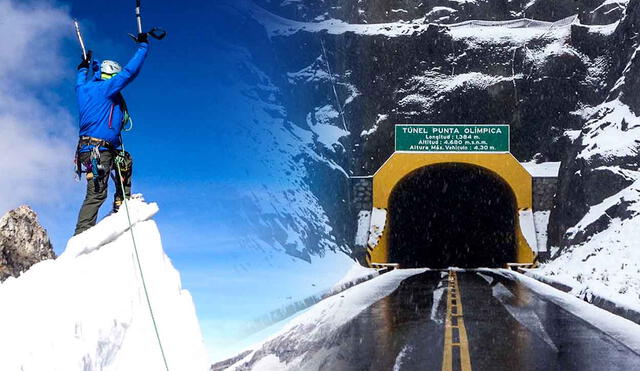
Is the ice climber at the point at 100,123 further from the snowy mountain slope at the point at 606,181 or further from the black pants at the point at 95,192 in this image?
the snowy mountain slope at the point at 606,181

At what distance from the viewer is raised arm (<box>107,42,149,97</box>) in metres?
7.37

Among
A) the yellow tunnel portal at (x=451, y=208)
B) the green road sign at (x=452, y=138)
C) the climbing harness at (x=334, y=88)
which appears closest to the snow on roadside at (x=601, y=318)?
the yellow tunnel portal at (x=451, y=208)

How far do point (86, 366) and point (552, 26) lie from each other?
3370 cm

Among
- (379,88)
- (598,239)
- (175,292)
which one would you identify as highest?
(379,88)

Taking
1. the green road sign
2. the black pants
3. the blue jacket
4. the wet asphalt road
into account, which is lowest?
the wet asphalt road

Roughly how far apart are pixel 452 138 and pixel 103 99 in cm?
2418

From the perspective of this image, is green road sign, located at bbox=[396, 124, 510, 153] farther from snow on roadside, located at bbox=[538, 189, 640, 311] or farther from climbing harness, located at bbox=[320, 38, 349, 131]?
snow on roadside, located at bbox=[538, 189, 640, 311]

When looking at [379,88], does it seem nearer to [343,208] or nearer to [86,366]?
[343,208]

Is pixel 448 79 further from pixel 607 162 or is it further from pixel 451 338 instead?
pixel 451 338

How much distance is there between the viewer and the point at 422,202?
1321 inches

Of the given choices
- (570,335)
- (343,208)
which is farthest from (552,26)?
(570,335)

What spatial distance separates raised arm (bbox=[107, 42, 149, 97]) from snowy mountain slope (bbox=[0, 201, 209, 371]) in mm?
1363

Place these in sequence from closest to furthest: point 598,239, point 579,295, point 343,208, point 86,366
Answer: point 86,366 → point 579,295 → point 598,239 → point 343,208

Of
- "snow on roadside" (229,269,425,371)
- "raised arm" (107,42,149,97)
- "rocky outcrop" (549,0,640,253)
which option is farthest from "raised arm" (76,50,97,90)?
"rocky outcrop" (549,0,640,253)
